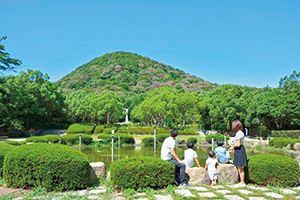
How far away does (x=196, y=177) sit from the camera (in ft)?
18.6

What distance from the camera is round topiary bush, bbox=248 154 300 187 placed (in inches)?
218

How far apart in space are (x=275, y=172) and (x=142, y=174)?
3.18m

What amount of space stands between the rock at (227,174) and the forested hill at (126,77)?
2825 inches

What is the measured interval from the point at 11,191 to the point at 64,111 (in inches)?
1372

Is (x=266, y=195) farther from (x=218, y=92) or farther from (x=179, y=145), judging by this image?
(x=218, y=92)

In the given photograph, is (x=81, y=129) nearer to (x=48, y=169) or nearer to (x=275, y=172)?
(x=48, y=169)

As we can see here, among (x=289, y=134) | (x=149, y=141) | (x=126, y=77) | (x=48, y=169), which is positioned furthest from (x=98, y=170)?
(x=126, y=77)

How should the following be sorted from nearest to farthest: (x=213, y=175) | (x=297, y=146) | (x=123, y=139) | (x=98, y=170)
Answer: (x=213, y=175), (x=98, y=170), (x=297, y=146), (x=123, y=139)

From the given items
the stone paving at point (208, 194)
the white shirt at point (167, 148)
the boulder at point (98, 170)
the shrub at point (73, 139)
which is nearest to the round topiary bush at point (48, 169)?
the stone paving at point (208, 194)

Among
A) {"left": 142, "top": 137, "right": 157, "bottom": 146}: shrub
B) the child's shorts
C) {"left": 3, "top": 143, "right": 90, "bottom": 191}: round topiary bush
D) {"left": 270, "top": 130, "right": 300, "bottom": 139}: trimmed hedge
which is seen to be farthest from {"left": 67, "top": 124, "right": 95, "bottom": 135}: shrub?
the child's shorts

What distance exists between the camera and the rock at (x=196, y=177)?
5.64 metres

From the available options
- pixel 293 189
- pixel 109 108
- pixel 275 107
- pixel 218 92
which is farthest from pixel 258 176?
pixel 218 92

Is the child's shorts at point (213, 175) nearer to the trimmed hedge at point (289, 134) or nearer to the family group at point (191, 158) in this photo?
the family group at point (191, 158)

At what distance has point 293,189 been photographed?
5.22 metres
